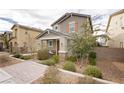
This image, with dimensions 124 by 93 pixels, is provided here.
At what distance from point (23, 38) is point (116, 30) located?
7.00ft

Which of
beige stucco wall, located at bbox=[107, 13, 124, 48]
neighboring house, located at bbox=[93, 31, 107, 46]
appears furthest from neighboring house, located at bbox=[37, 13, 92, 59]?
beige stucco wall, located at bbox=[107, 13, 124, 48]

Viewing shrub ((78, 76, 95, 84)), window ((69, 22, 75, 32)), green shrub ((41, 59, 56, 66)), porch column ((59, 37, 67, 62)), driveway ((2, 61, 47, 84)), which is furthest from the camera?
window ((69, 22, 75, 32))

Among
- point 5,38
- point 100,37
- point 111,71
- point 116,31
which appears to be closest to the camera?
point 111,71

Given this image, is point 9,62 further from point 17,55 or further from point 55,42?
point 55,42

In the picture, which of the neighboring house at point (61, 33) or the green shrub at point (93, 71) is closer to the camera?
the green shrub at point (93, 71)

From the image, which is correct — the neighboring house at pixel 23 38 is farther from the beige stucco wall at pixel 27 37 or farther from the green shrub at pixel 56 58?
the green shrub at pixel 56 58

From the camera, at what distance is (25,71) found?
9.90ft

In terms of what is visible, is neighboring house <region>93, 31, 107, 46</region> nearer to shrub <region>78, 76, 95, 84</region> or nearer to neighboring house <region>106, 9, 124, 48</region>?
neighboring house <region>106, 9, 124, 48</region>

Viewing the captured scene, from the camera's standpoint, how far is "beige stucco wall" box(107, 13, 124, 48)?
10.1ft

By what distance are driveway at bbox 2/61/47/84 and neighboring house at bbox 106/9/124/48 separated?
5.21ft

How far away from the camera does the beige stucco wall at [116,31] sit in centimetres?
307

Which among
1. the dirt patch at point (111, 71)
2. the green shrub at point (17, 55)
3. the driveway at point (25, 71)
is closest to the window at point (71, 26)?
Result: the dirt patch at point (111, 71)

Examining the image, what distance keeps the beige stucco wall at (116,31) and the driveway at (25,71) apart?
1.59 m

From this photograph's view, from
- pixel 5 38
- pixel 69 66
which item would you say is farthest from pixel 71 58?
pixel 5 38
